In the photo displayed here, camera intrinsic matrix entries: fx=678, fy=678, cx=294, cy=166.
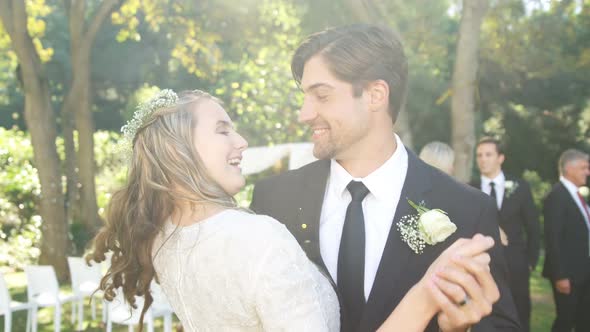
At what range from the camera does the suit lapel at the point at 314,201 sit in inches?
106

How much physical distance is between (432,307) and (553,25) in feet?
40.8

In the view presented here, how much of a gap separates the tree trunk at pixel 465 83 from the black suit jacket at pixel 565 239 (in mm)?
1467

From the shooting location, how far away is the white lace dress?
6.99ft

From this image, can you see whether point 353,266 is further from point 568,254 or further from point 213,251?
point 568,254

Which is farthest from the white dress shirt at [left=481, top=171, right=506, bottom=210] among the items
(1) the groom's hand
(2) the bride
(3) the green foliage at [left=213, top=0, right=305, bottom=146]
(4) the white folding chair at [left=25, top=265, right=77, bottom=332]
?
(3) the green foliage at [left=213, top=0, right=305, bottom=146]

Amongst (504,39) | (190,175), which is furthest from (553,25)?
(190,175)

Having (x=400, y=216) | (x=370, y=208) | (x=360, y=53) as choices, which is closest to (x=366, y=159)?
(x=370, y=208)

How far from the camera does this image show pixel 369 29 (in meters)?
2.84

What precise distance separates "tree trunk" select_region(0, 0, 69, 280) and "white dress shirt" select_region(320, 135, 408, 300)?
8643mm

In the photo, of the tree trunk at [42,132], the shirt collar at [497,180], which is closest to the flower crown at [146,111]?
the shirt collar at [497,180]

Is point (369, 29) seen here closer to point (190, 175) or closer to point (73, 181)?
point (190, 175)

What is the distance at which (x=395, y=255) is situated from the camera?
2.58 m

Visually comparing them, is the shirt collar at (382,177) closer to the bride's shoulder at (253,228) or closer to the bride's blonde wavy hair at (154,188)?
the bride's blonde wavy hair at (154,188)

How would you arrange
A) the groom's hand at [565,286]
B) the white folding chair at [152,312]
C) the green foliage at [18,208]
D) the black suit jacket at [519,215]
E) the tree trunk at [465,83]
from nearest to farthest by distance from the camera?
the white folding chair at [152,312]
the groom's hand at [565,286]
the black suit jacket at [519,215]
the tree trunk at [465,83]
the green foliage at [18,208]
